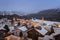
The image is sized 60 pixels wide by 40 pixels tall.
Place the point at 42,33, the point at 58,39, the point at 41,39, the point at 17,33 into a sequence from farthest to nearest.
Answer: the point at 17,33, the point at 42,33, the point at 41,39, the point at 58,39

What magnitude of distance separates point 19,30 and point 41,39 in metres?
4.58

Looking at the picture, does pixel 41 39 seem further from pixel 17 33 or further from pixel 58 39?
pixel 17 33

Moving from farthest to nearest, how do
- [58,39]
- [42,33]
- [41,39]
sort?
[42,33] < [41,39] < [58,39]

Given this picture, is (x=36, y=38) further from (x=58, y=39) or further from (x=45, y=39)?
(x=58, y=39)

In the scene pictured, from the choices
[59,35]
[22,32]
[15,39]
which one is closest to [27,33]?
[22,32]

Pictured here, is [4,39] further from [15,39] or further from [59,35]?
[59,35]

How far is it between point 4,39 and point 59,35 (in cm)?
380

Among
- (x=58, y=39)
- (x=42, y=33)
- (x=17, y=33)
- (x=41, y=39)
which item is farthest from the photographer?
(x=17, y=33)

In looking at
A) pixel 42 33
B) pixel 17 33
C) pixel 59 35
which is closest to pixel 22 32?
pixel 17 33

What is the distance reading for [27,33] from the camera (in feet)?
47.9

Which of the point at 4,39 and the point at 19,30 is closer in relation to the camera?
the point at 4,39

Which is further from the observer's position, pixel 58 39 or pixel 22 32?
pixel 22 32

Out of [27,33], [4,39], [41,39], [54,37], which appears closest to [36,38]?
[41,39]

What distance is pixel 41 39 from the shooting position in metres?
11.7
